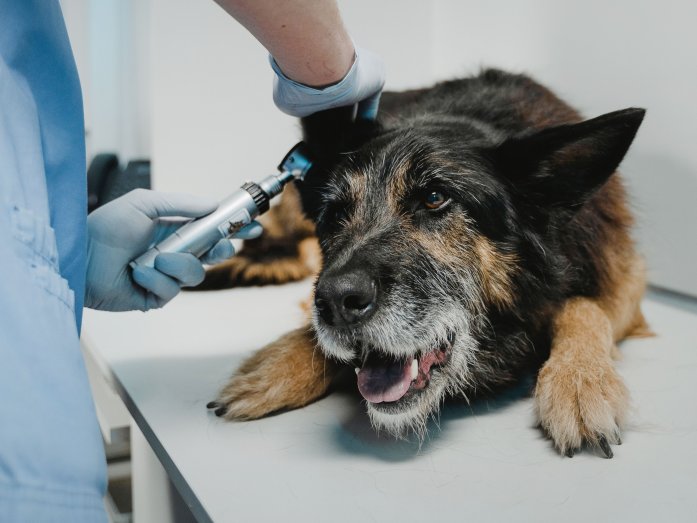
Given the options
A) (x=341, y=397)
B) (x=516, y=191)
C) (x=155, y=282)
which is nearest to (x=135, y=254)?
(x=155, y=282)

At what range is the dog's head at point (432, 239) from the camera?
0.99 meters

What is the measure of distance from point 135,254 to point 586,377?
2.52ft

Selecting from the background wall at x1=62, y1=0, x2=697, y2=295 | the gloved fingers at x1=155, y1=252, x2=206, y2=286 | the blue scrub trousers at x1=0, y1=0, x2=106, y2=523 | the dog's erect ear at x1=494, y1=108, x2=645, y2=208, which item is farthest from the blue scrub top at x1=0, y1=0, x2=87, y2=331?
the background wall at x1=62, y1=0, x2=697, y2=295

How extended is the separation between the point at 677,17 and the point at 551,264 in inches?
28.7

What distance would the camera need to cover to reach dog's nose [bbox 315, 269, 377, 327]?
0.95 m

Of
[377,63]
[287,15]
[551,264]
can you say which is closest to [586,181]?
[551,264]

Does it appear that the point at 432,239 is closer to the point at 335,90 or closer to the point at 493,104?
the point at 335,90

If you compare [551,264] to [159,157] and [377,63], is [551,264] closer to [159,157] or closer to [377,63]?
[377,63]

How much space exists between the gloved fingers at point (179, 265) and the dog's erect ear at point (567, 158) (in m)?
0.54

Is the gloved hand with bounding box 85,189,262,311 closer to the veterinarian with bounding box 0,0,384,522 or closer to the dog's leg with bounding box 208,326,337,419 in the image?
the veterinarian with bounding box 0,0,384,522

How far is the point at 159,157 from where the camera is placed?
6.48 ft

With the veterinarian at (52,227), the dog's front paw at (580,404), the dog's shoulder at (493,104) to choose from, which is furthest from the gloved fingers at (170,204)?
the dog's front paw at (580,404)

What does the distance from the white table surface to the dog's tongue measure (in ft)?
0.20

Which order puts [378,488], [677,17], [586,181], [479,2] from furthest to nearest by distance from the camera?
1. [479,2]
2. [677,17]
3. [586,181]
4. [378,488]
